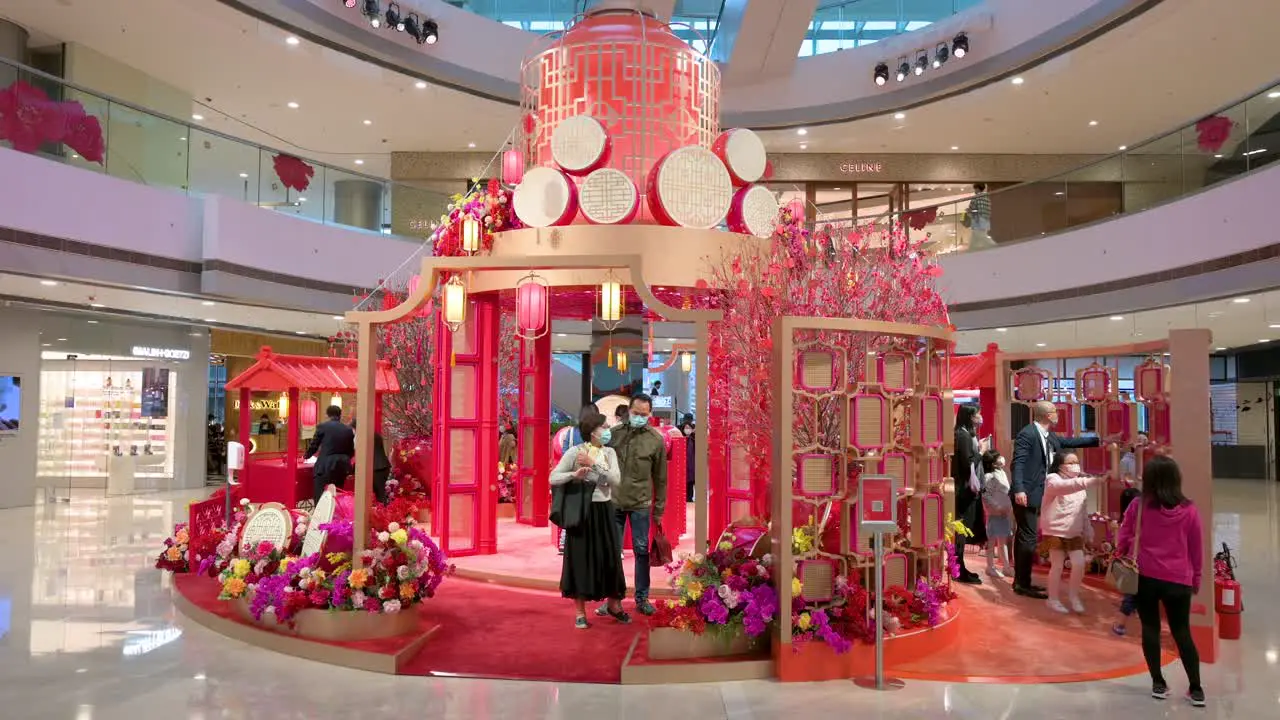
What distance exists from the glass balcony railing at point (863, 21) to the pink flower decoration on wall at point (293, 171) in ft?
27.0

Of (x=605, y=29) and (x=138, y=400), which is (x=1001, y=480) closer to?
(x=605, y=29)

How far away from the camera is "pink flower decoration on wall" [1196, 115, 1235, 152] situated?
9.85m

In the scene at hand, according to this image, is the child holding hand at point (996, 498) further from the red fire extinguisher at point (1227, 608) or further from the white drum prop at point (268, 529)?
the white drum prop at point (268, 529)

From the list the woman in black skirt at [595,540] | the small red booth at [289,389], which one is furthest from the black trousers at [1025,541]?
the small red booth at [289,389]

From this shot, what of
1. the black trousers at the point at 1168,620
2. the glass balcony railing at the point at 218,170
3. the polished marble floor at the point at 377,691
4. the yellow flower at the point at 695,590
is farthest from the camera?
the glass balcony railing at the point at 218,170

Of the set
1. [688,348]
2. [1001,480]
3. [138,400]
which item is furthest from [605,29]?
[138,400]

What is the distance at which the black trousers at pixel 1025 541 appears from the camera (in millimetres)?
6918

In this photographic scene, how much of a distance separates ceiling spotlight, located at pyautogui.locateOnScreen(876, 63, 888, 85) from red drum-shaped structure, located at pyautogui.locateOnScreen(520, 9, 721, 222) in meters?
8.03

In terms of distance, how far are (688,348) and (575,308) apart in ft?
7.71

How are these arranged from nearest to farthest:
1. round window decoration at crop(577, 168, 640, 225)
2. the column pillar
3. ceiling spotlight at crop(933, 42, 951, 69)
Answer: round window decoration at crop(577, 168, 640, 225) → the column pillar → ceiling spotlight at crop(933, 42, 951, 69)

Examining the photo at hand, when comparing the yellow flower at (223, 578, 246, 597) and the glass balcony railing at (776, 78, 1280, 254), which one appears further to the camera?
the glass balcony railing at (776, 78, 1280, 254)

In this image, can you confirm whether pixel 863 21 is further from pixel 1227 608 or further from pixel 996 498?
pixel 1227 608

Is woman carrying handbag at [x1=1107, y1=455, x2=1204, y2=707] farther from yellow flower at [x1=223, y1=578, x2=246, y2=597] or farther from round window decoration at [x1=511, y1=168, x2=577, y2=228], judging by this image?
yellow flower at [x1=223, y1=578, x2=246, y2=597]

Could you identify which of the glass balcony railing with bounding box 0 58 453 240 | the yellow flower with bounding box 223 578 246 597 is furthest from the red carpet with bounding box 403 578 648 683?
the glass balcony railing with bounding box 0 58 453 240
